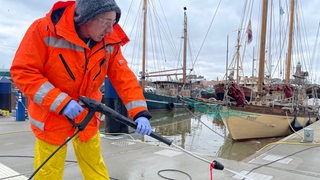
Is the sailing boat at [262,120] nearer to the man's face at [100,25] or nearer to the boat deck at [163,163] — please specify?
the boat deck at [163,163]

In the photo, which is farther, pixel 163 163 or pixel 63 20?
pixel 163 163

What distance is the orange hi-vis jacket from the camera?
169 cm

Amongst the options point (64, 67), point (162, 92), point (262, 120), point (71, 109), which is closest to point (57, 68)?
point (64, 67)

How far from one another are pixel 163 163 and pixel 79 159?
1.97 metres

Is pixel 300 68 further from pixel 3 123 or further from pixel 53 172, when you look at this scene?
pixel 53 172

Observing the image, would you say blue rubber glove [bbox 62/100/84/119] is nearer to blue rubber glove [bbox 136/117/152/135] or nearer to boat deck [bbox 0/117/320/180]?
blue rubber glove [bbox 136/117/152/135]

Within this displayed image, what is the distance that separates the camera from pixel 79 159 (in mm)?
2213

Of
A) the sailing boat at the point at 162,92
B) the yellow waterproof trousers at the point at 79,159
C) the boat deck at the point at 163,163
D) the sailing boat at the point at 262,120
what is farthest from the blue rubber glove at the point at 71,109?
the sailing boat at the point at 162,92

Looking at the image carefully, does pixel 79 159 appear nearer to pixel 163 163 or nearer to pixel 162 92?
pixel 163 163

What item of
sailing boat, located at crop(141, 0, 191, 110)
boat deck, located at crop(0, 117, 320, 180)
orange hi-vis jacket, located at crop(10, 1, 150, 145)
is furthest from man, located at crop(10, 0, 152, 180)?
sailing boat, located at crop(141, 0, 191, 110)

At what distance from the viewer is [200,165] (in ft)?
12.8

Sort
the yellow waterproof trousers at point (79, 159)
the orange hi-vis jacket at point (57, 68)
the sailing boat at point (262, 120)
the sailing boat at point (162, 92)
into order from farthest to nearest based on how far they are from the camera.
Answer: the sailing boat at point (162, 92), the sailing boat at point (262, 120), the yellow waterproof trousers at point (79, 159), the orange hi-vis jacket at point (57, 68)

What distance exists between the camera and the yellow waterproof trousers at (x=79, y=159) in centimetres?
191

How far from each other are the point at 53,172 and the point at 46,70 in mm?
736
